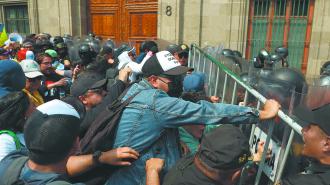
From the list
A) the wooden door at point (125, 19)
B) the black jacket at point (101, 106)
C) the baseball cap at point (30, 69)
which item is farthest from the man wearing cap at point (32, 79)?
the wooden door at point (125, 19)

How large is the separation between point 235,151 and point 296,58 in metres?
9.61

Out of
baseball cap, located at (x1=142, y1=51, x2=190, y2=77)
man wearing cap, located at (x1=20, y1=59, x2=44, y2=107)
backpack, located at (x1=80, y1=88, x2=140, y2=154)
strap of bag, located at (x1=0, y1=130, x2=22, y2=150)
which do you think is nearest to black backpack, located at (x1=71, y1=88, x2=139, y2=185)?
backpack, located at (x1=80, y1=88, x2=140, y2=154)

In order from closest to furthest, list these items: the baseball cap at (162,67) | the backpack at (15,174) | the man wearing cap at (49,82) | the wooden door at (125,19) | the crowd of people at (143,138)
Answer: the backpack at (15,174), the crowd of people at (143,138), the baseball cap at (162,67), the man wearing cap at (49,82), the wooden door at (125,19)

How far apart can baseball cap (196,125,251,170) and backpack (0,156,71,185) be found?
0.69 metres

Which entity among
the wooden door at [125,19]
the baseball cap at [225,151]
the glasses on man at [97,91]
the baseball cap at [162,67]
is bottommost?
the glasses on man at [97,91]

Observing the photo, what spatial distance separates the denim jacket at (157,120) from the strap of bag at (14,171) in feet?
2.12

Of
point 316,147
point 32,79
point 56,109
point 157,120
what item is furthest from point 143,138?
point 32,79

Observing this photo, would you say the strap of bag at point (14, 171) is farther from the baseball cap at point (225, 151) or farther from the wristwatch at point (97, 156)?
the baseball cap at point (225, 151)

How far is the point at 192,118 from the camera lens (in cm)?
191

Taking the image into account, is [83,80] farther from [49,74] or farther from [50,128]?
[50,128]

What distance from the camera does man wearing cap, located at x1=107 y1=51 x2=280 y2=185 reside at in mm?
1907

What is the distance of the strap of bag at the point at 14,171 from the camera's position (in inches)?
54.7

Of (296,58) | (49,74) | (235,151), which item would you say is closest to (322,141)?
(235,151)

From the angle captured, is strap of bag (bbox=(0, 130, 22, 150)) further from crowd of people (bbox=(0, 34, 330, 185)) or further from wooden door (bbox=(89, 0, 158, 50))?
wooden door (bbox=(89, 0, 158, 50))
